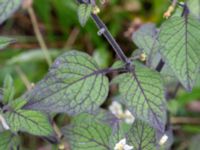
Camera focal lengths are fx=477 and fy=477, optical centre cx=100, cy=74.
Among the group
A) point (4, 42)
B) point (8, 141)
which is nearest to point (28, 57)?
point (8, 141)

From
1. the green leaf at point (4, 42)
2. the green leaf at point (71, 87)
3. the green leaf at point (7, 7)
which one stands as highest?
the green leaf at point (7, 7)

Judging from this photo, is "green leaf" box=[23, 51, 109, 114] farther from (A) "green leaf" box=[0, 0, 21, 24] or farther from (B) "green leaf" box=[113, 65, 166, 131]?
(A) "green leaf" box=[0, 0, 21, 24]

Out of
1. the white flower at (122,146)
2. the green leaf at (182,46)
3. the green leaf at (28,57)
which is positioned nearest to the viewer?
the green leaf at (182,46)

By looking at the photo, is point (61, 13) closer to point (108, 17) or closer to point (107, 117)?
point (108, 17)

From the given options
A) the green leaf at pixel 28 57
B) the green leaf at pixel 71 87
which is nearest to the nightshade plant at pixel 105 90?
the green leaf at pixel 71 87

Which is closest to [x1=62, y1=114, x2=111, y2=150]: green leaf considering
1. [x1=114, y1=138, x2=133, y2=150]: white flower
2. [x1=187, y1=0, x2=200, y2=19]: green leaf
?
[x1=114, y1=138, x2=133, y2=150]: white flower

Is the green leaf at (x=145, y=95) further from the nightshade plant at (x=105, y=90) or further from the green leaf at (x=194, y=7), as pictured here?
the green leaf at (x=194, y=7)
